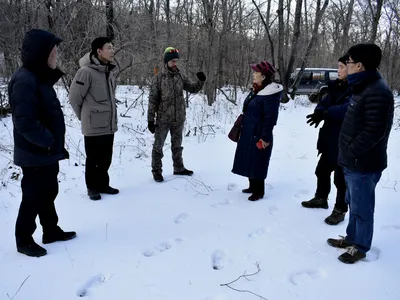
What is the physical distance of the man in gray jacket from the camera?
3.71 metres

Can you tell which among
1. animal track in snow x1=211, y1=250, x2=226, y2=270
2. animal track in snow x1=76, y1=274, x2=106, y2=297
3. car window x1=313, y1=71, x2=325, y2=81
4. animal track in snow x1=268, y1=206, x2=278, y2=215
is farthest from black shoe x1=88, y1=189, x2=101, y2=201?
car window x1=313, y1=71, x2=325, y2=81

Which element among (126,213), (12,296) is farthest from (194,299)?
(126,213)

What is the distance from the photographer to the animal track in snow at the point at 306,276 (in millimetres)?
2523

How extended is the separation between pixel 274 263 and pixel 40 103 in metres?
2.38

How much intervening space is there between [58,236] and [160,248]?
0.98m

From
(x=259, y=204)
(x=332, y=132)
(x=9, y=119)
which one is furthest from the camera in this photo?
(x=9, y=119)

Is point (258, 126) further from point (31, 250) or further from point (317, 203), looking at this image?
point (31, 250)

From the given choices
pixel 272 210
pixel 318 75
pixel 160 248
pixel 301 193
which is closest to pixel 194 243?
pixel 160 248

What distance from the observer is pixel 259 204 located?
4.01 meters

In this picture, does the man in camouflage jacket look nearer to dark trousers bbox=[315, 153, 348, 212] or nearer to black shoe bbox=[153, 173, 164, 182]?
black shoe bbox=[153, 173, 164, 182]

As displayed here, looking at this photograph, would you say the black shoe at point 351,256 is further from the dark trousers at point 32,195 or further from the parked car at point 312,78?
the parked car at point 312,78

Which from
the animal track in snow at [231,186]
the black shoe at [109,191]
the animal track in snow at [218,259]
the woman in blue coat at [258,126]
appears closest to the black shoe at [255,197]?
the woman in blue coat at [258,126]

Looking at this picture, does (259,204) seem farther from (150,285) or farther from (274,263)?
(150,285)

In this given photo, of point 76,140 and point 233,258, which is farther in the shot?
point 76,140
